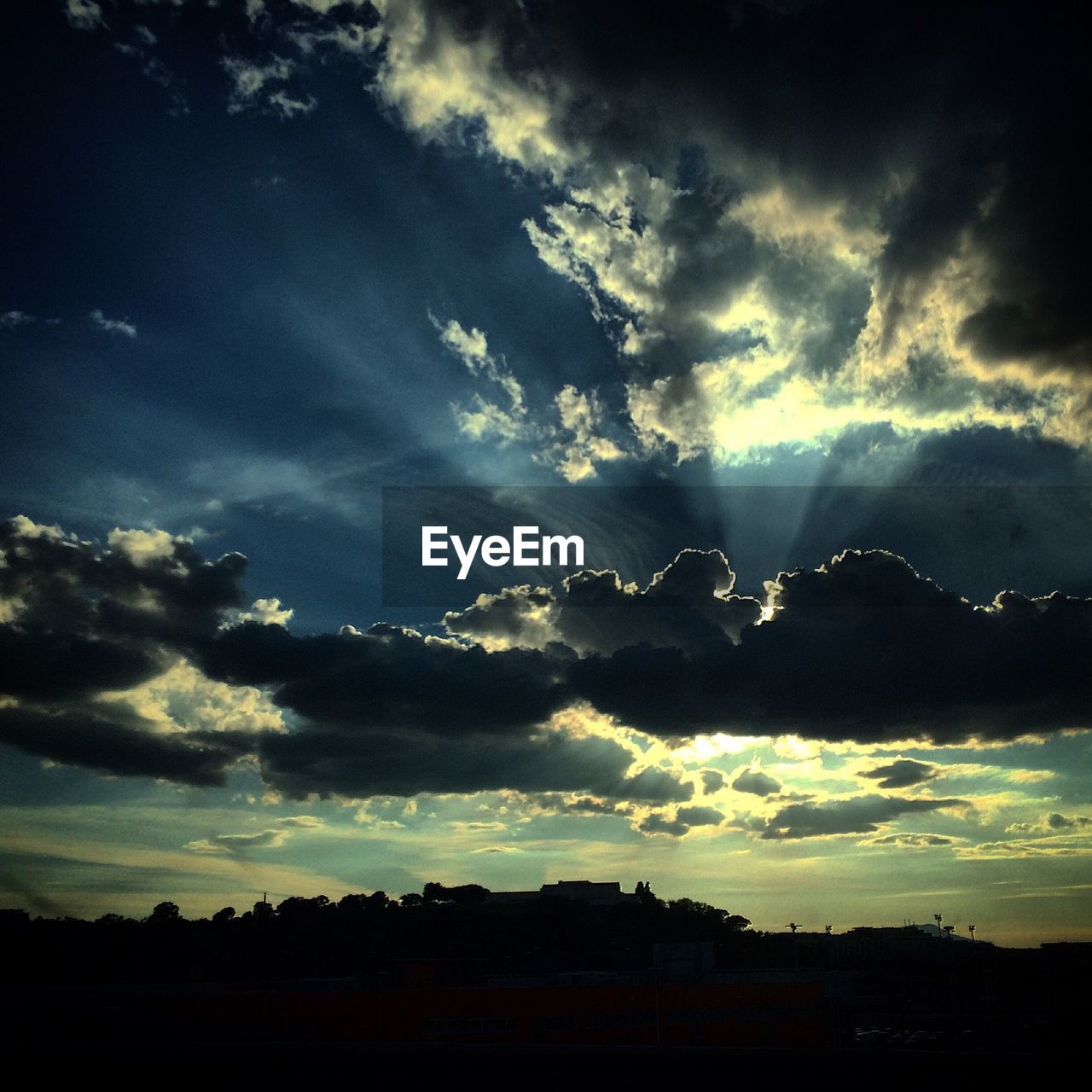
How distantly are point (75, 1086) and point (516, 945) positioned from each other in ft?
428

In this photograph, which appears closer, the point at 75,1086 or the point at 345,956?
the point at 75,1086

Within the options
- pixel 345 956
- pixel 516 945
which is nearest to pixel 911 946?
pixel 516 945

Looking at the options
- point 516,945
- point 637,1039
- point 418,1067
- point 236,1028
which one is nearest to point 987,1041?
point 637,1039

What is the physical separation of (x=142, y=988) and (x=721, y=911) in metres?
A: 131

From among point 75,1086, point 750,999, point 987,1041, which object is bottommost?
point 987,1041

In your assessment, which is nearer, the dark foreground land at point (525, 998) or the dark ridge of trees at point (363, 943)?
the dark foreground land at point (525, 998)

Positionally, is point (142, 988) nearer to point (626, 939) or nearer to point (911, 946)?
point (626, 939)

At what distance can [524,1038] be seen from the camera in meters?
48.3

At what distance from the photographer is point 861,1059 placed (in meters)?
12.5

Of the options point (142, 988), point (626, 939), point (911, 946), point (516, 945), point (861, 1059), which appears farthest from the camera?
point (911, 946)

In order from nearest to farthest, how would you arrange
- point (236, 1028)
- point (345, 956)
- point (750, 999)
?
point (236, 1028) < point (750, 999) < point (345, 956)

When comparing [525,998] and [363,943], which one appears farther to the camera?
[363,943]

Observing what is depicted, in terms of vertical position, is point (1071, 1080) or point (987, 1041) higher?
point (1071, 1080)

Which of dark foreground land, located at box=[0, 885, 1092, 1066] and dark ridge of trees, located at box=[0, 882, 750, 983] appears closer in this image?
dark foreground land, located at box=[0, 885, 1092, 1066]
